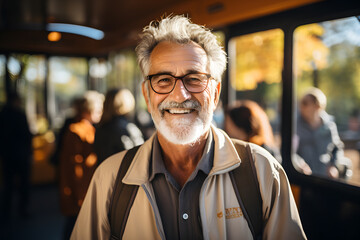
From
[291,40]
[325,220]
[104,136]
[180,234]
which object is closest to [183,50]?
[180,234]

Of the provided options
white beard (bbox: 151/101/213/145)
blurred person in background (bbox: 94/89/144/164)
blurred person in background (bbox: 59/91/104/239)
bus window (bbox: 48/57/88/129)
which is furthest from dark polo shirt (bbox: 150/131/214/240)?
bus window (bbox: 48/57/88/129)

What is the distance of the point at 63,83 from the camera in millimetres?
6770

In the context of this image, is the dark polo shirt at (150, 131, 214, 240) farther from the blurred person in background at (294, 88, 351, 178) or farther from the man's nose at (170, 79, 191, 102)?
the blurred person in background at (294, 88, 351, 178)

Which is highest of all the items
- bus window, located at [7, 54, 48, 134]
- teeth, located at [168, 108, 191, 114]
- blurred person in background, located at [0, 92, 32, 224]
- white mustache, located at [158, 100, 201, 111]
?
bus window, located at [7, 54, 48, 134]

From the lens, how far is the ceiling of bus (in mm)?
2625

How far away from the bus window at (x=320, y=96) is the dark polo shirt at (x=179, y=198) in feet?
4.88

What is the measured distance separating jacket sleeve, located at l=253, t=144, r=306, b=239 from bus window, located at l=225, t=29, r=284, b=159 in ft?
4.80

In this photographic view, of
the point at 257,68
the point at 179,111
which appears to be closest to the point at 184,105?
the point at 179,111

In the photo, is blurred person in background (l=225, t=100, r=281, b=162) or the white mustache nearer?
the white mustache

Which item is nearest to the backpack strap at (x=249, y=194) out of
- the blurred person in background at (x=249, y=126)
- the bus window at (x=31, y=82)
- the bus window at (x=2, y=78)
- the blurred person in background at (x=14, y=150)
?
the blurred person in background at (x=249, y=126)

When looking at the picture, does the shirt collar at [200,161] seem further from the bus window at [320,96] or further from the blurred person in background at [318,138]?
the blurred person in background at [318,138]

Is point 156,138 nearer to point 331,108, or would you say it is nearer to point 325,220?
point 325,220

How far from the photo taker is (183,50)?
3.94 feet

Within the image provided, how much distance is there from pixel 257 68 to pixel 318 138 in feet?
3.52
